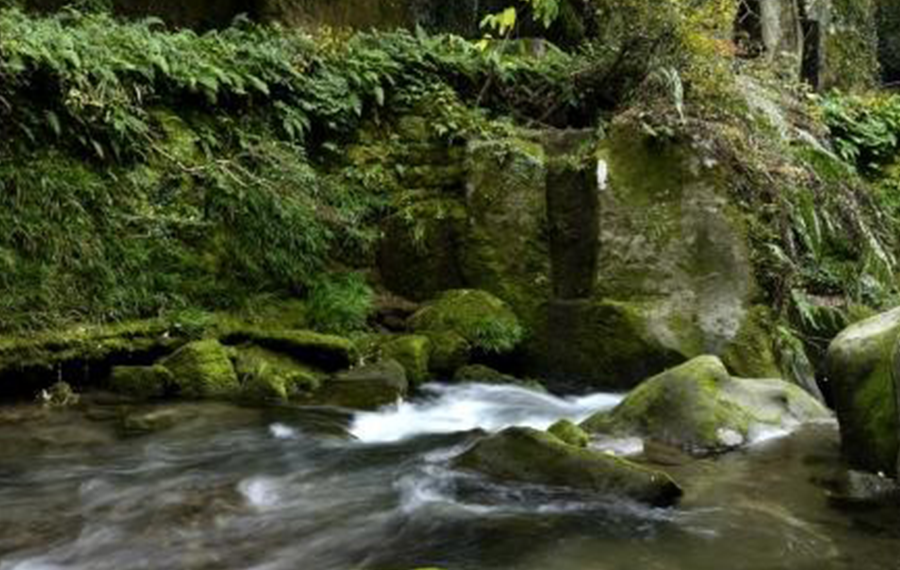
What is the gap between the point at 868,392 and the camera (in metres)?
5.86

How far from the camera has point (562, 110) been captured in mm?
11078

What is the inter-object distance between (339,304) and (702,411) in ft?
12.0

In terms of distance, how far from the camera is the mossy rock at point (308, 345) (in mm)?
8008

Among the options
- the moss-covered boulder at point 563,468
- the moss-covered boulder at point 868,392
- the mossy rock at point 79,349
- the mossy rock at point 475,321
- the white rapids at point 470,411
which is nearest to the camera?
the moss-covered boulder at point 563,468

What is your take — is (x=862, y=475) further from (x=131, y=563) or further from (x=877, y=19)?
(x=877, y=19)

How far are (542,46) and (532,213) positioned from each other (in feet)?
13.5

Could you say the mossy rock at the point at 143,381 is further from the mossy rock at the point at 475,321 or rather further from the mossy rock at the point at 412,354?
the mossy rock at the point at 475,321

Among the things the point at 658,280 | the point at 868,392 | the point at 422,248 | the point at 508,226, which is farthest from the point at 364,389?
the point at 868,392

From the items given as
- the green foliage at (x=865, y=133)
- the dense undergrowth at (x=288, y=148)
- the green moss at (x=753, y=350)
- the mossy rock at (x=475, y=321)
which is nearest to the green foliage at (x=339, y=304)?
the dense undergrowth at (x=288, y=148)

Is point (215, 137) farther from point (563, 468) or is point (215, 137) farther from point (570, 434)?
point (563, 468)

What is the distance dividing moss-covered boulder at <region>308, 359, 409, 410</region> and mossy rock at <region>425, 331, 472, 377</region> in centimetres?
59

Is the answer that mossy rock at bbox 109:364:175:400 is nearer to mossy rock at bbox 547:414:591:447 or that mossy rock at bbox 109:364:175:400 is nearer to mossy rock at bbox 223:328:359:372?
mossy rock at bbox 223:328:359:372

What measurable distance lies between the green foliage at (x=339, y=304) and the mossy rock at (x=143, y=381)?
1742mm

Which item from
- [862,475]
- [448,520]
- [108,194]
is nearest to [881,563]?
[862,475]
